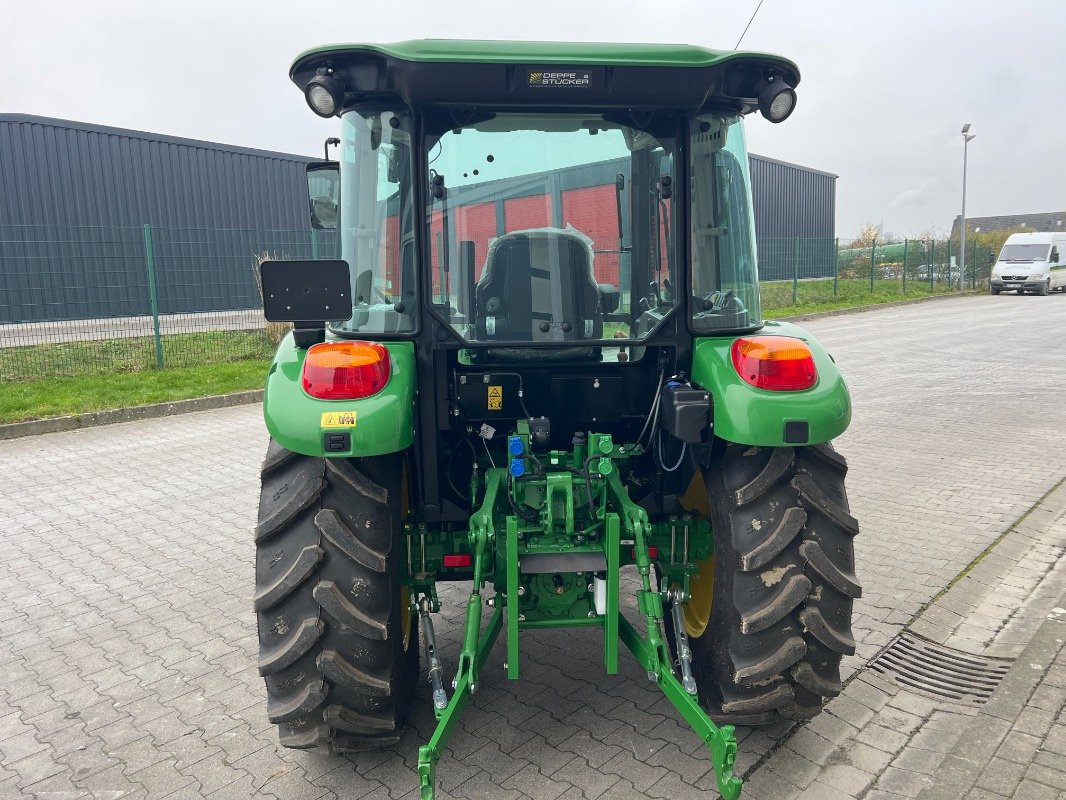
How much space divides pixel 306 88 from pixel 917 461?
610cm

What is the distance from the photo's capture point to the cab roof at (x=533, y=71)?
2.64 meters

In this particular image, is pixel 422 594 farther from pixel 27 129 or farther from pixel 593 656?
pixel 27 129

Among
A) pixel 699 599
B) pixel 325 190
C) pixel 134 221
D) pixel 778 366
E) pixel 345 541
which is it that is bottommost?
pixel 699 599

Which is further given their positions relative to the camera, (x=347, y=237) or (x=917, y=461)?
(x=917, y=461)

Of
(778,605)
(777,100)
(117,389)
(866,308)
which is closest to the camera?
(778,605)

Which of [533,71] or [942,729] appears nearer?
[533,71]

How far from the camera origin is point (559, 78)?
267cm

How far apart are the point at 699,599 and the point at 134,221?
66.5ft

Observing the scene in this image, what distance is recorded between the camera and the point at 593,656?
3.74 m

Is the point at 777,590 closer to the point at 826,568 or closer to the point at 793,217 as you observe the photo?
the point at 826,568

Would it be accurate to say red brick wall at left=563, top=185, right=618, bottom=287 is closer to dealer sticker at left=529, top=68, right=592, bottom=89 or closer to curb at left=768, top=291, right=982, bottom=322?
dealer sticker at left=529, top=68, right=592, bottom=89

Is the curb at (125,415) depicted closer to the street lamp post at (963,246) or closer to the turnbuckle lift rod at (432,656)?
the turnbuckle lift rod at (432,656)

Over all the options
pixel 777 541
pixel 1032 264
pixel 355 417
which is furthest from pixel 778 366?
pixel 1032 264

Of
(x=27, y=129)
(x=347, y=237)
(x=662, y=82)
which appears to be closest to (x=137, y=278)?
(x=27, y=129)
